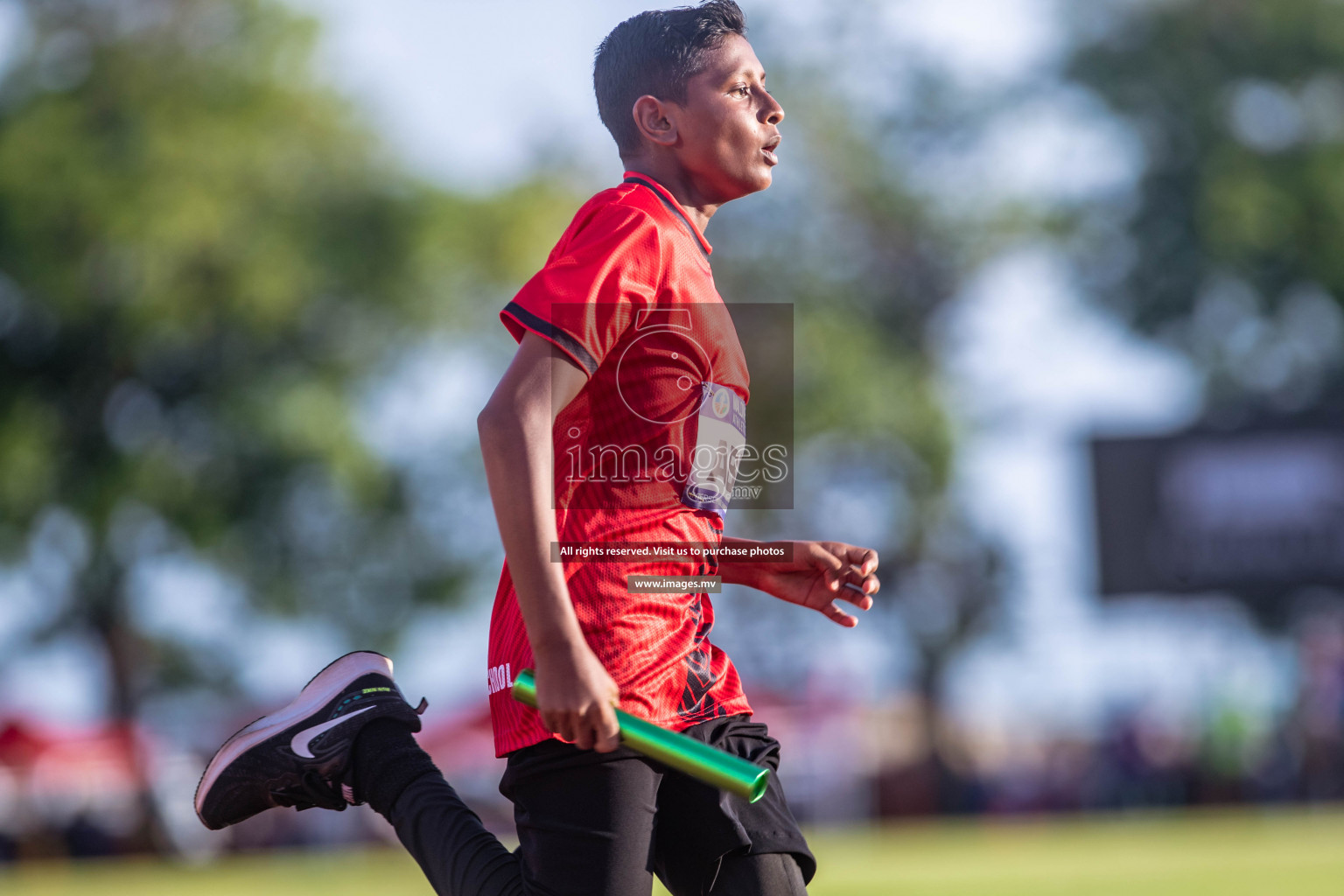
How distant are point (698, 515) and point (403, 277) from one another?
21.5m

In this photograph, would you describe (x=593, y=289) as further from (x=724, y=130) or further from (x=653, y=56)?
(x=653, y=56)

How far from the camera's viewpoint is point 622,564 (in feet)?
8.86

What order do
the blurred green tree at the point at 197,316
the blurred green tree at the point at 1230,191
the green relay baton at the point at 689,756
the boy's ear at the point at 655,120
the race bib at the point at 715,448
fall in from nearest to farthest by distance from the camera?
the green relay baton at the point at 689,756, the race bib at the point at 715,448, the boy's ear at the point at 655,120, the blurred green tree at the point at 197,316, the blurred green tree at the point at 1230,191

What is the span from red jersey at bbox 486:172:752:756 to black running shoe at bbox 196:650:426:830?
0.45m

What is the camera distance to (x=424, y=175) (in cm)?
2441

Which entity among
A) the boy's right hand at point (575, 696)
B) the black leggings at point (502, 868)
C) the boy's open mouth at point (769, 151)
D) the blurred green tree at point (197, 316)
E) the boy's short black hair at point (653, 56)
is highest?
the blurred green tree at point (197, 316)

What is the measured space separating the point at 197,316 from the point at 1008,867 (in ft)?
50.9

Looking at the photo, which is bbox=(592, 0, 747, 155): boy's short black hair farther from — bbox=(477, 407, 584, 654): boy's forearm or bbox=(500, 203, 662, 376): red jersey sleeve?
bbox=(477, 407, 584, 654): boy's forearm

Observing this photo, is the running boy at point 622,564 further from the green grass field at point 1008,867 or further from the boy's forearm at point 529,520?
the green grass field at point 1008,867

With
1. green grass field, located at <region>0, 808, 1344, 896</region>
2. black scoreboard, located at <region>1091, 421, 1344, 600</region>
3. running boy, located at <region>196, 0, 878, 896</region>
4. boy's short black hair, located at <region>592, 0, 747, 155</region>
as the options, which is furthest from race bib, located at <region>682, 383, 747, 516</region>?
black scoreboard, located at <region>1091, 421, 1344, 600</region>

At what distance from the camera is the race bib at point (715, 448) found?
9.27 feet

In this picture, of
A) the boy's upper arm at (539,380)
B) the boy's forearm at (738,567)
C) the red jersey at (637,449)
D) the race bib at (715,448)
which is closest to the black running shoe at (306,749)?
the red jersey at (637,449)

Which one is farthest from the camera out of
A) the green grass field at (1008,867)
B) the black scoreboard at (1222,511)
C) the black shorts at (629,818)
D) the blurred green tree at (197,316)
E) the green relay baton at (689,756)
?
the blurred green tree at (197,316)

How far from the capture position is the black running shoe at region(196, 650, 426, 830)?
3111mm
